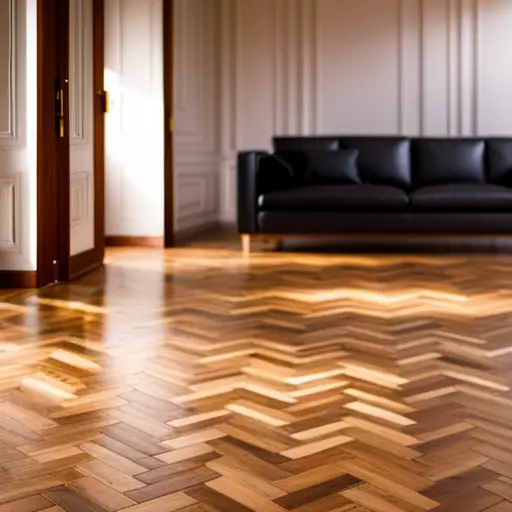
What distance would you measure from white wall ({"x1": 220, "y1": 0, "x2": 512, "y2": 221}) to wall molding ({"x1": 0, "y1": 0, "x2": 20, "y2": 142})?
365 centimetres

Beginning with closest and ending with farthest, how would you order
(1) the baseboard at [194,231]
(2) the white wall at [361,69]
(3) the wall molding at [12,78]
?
(3) the wall molding at [12,78], (1) the baseboard at [194,231], (2) the white wall at [361,69]

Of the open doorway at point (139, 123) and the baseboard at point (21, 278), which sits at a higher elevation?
the open doorway at point (139, 123)

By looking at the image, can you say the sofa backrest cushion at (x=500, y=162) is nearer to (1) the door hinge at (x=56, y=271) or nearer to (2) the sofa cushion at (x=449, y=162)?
(2) the sofa cushion at (x=449, y=162)

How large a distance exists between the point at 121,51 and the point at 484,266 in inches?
115

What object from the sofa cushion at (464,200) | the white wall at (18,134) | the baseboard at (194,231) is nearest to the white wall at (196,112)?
the baseboard at (194,231)

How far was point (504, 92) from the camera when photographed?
7500 millimetres

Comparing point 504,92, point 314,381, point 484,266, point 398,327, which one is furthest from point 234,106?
point 314,381

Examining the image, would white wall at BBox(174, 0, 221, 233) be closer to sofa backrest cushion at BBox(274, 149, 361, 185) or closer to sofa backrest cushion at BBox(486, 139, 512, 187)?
sofa backrest cushion at BBox(274, 149, 361, 185)

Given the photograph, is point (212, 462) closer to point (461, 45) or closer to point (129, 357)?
point (129, 357)

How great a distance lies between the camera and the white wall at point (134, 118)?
252 inches

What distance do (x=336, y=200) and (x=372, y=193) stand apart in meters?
0.24

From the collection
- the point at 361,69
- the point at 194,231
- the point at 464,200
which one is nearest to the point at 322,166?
the point at 464,200

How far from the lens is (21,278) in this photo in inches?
175

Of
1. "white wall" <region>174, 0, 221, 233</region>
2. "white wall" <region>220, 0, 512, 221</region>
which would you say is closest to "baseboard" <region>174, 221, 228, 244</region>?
"white wall" <region>174, 0, 221, 233</region>
